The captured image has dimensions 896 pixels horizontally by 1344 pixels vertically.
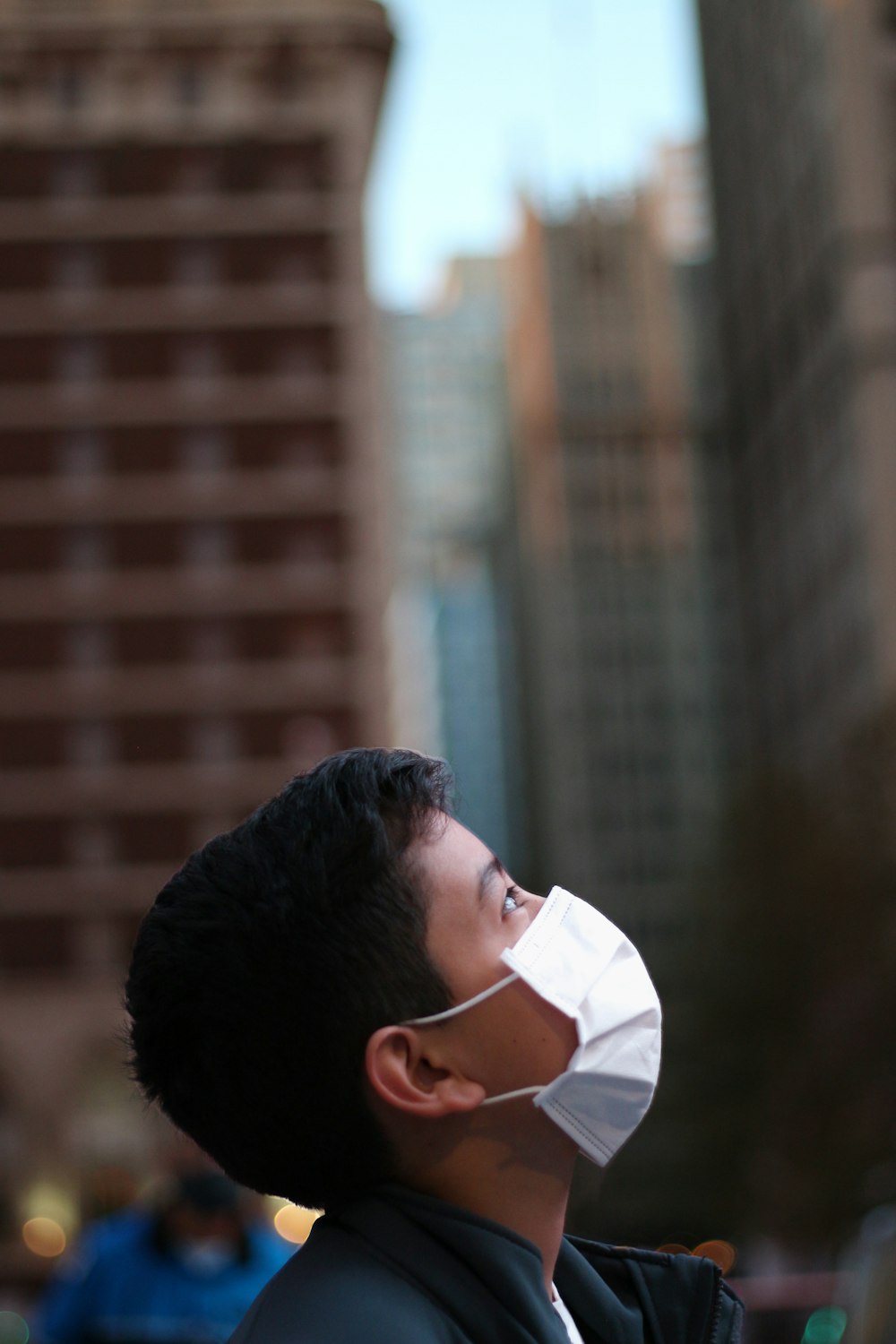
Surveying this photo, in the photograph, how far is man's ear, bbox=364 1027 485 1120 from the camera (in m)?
1.76

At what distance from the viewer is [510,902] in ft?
6.27

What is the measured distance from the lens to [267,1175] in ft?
5.94

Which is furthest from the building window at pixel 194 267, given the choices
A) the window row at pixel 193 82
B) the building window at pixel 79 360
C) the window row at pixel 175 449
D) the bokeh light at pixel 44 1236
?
the bokeh light at pixel 44 1236

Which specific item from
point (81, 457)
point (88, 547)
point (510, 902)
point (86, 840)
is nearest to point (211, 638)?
point (88, 547)

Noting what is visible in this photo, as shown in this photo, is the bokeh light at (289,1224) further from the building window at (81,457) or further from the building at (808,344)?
the building window at (81,457)

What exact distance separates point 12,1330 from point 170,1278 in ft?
42.2

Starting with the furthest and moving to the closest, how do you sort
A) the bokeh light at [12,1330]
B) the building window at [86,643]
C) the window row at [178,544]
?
the window row at [178,544], the building window at [86,643], the bokeh light at [12,1330]

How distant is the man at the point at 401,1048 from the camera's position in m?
1.74

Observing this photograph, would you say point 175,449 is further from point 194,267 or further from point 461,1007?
point 461,1007

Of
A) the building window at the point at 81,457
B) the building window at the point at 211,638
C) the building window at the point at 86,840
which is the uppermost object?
the building window at the point at 81,457

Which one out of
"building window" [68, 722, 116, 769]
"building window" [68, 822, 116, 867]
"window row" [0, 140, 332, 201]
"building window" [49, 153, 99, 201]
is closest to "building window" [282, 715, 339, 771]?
"building window" [68, 722, 116, 769]

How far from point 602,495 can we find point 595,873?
26469 mm

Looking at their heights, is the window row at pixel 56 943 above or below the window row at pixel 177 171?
below

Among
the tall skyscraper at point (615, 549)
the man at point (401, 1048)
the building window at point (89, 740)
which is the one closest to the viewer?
the man at point (401, 1048)
